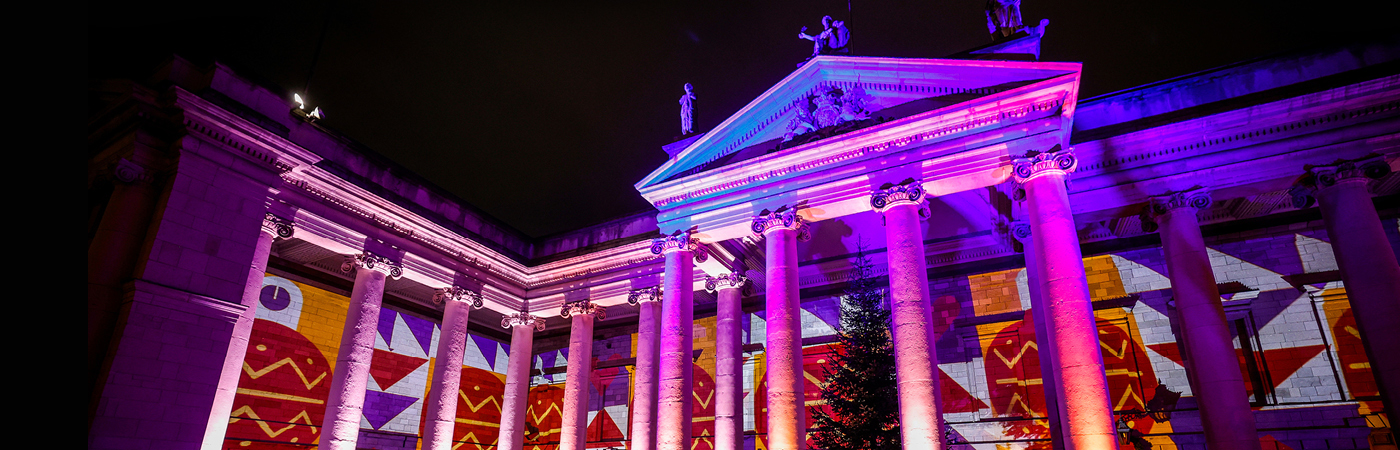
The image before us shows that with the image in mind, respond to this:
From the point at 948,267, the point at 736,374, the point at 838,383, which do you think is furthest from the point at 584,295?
the point at 948,267

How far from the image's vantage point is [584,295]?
Result: 2016 centimetres

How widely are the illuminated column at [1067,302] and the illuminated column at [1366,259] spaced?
197 inches

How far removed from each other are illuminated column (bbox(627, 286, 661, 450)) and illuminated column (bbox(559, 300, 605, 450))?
1.50 m

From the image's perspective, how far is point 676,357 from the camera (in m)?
15.0

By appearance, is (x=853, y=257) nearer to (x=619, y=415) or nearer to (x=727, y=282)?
(x=727, y=282)

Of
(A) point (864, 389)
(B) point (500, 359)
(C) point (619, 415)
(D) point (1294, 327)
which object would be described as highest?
(B) point (500, 359)

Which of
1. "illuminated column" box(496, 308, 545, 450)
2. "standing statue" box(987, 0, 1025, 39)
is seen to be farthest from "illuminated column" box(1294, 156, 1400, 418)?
"illuminated column" box(496, 308, 545, 450)

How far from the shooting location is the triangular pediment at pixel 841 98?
13.1 metres

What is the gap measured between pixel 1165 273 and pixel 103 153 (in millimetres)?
23287

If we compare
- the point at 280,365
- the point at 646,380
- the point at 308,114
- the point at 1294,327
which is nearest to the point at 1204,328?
the point at 1294,327

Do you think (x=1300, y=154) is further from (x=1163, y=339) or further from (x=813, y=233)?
(x=813, y=233)

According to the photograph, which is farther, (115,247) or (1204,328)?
(1204,328)

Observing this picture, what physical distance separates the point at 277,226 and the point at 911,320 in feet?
45.6

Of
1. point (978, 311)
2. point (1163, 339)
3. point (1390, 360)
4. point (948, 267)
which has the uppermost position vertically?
point (948, 267)
